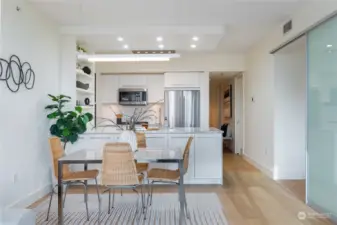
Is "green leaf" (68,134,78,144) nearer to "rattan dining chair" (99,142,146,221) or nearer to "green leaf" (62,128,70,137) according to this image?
"green leaf" (62,128,70,137)

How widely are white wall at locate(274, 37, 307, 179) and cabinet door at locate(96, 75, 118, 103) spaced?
4.29 m

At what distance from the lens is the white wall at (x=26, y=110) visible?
3.59 m

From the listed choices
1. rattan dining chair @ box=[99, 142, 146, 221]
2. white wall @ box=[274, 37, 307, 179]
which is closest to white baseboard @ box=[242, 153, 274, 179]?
white wall @ box=[274, 37, 307, 179]

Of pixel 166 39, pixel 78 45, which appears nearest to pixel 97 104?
pixel 78 45

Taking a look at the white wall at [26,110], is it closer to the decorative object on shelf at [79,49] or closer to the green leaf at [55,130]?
the green leaf at [55,130]

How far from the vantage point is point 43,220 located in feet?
11.3

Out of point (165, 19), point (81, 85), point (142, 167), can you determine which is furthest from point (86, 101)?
point (142, 167)

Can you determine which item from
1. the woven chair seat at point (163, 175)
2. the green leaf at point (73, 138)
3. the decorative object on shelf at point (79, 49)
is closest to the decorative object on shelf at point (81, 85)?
the decorative object on shelf at point (79, 49)

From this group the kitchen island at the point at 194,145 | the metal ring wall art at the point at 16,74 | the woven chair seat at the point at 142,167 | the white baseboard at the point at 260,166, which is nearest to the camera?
the metal ring wall art at the point at 16,74

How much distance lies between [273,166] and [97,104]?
470cm

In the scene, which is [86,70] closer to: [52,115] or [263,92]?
[52,115]

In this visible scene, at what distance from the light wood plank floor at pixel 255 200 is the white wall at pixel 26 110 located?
1.38 ft

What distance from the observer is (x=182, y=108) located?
25.7 feet

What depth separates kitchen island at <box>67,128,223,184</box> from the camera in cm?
502
